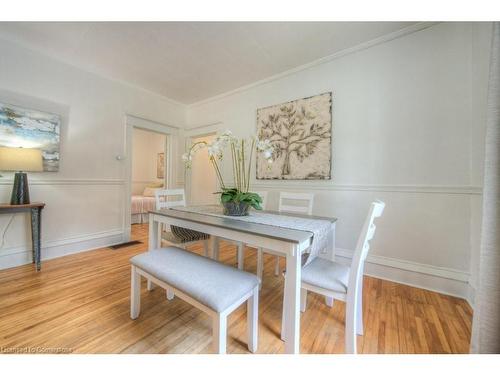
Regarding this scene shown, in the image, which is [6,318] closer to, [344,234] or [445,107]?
[344,234]

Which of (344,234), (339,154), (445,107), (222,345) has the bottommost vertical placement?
(222,345)

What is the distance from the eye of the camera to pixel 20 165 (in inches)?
77.7

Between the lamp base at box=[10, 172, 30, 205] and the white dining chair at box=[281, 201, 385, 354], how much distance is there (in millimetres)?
2850

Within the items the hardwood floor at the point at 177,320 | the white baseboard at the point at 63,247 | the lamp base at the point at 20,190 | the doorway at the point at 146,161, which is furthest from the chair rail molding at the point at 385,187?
the doorway at the point at 146,161

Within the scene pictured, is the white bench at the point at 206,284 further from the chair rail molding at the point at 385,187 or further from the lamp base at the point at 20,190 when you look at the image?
the lamp base at the point at 20,190

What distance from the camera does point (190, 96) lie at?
3.57 meters

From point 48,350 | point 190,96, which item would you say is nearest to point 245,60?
point 190,96

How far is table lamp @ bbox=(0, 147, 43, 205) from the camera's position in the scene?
1.90 m

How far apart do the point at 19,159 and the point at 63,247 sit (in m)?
1.22

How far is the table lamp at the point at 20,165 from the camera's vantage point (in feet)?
6.25

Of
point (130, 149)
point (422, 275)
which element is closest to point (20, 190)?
point (130, 149)

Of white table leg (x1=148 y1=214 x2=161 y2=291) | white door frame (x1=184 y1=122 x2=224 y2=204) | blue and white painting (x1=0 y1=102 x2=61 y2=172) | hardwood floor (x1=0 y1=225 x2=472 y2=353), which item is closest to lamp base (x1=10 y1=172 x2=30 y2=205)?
blue and white painting (x1=0 y1=102 x2=61 y2=172)

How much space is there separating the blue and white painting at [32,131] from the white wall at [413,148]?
326 cm

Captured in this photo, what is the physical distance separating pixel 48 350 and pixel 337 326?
1.77 metres
